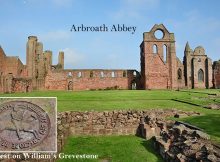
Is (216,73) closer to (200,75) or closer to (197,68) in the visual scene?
(200,75)

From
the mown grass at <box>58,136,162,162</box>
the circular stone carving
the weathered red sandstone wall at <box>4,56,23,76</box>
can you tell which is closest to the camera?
the circular stone carving

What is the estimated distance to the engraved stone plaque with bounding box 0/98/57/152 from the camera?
345 inches

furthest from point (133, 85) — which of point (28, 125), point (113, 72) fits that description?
point (28, 125)

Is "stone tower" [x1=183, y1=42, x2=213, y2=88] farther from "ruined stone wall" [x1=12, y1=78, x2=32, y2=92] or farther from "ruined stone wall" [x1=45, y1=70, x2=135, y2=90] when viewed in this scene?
"ruined stone wall" [x1=12, y1=78, x2=32, y2=92]

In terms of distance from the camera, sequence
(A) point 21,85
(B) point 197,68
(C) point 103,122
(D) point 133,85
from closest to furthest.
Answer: (C) point 103,122 → (A) point 21,85 → (D) point 133,85 → (B) point 197,68

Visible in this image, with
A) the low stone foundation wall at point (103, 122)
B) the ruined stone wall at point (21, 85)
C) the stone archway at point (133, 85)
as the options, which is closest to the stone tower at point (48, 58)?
the ruined stone wall at point (21, 85)

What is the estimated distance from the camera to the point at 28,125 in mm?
8789

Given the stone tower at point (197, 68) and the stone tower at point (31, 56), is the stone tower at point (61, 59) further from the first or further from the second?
the stone tower at point (197, 68)

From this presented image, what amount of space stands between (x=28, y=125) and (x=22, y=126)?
0.17 m

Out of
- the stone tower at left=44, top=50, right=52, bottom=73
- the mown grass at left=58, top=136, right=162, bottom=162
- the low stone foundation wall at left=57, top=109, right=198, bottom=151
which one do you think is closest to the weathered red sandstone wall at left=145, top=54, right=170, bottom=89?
the stone tower at left=44, top=50, right=52, bottom=73

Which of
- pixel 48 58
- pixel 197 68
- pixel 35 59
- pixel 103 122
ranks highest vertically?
pixel 48 58

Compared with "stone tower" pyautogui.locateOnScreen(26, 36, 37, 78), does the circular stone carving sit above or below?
below

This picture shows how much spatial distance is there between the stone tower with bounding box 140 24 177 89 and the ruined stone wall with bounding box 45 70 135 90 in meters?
3.49

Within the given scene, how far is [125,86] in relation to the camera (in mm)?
52438
